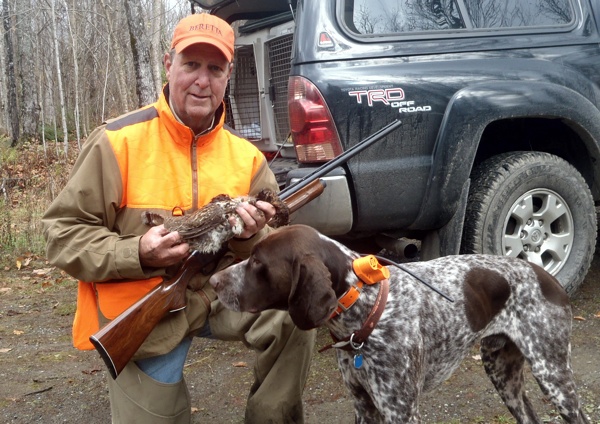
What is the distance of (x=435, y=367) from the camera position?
313 cm

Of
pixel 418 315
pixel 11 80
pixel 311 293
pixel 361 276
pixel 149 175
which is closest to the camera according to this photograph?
pixel 311 293

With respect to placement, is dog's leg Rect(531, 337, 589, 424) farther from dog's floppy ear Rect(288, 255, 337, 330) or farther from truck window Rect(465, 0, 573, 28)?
truck window Rect(465, 0, 573, 28)

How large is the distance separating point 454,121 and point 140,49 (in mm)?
5754

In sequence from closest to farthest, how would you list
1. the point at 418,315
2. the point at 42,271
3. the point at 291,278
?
1. the point at 291,278
2. the point at 418,315
3. the point at 42,271

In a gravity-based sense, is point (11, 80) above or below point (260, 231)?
above

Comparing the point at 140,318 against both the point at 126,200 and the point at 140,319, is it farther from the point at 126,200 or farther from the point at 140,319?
the point at 126,200

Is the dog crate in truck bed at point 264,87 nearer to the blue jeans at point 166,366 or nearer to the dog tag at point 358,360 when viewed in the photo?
the blue jeans at point 166,366

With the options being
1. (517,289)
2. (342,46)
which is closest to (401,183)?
(342,46)

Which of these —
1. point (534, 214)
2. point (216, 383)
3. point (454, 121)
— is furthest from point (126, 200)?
point (534, 214)

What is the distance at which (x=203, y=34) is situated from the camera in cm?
315

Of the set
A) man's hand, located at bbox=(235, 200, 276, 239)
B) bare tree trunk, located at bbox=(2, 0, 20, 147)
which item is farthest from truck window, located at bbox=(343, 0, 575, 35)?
bare tree trunk, located at bbox=(2, 0, 20, 147)

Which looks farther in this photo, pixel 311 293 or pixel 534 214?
pixel 534 214

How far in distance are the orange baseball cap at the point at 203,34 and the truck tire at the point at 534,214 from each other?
235 cm

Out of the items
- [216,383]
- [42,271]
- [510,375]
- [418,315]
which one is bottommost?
[42,271]
